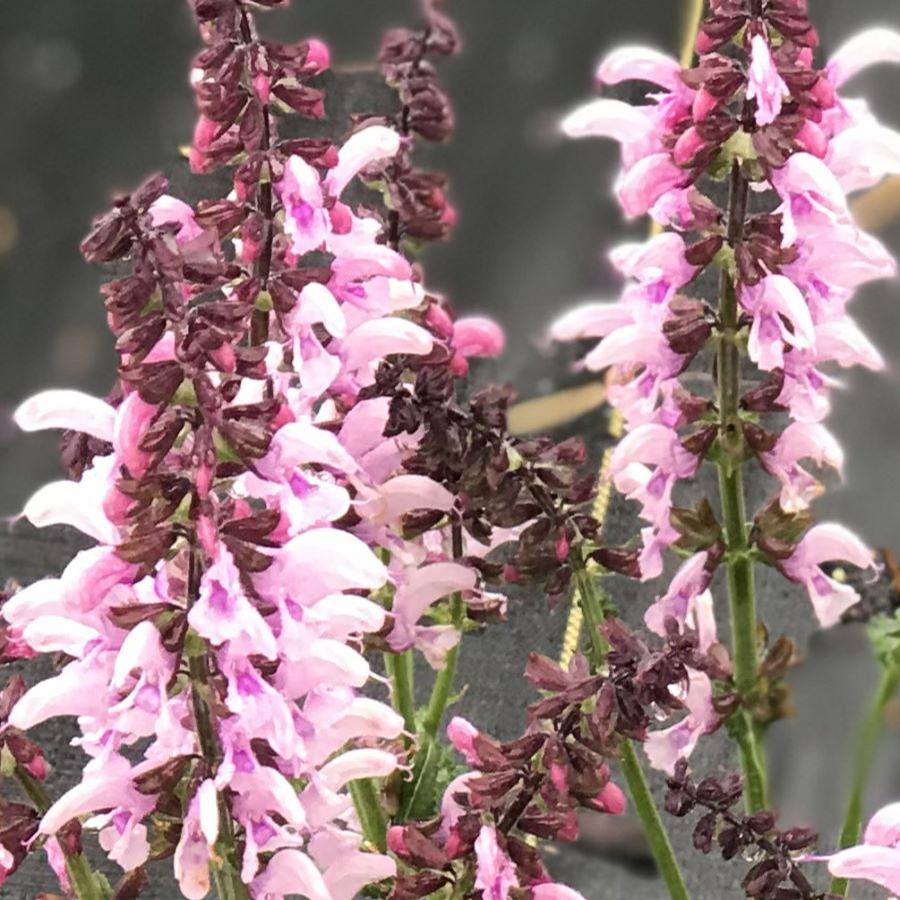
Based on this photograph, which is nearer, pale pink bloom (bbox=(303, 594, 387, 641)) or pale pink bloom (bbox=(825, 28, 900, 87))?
pale pink bloom (bbox=(303, 594, 387, 641))

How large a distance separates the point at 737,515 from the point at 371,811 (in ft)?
0.63

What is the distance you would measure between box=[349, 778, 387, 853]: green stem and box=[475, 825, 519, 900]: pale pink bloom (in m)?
0.13

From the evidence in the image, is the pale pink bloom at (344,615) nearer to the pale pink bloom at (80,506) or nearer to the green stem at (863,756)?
the pale pink bloom at (80,506)

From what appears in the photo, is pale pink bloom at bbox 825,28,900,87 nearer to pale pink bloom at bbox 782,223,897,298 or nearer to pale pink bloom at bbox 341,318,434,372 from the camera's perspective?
pale pink bloom at bbox 782,223,897,298

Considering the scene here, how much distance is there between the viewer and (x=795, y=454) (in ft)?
1.81

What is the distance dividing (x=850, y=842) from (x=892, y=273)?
240 millimetres

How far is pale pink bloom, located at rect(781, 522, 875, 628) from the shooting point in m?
0.57

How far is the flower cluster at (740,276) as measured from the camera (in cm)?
47

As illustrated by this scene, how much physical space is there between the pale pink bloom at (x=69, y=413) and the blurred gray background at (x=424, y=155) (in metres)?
0.45

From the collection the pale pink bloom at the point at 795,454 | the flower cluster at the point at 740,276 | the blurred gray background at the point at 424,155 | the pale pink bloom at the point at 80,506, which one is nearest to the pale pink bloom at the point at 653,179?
the flower cluster at the point at 740,276

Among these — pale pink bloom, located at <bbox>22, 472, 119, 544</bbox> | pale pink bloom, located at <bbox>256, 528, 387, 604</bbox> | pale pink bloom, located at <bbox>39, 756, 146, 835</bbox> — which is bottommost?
pale pink bloom, located at <bbox>39, 756, 146, 835</bbox>

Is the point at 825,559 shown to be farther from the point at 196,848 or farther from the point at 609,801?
the point at 196,848

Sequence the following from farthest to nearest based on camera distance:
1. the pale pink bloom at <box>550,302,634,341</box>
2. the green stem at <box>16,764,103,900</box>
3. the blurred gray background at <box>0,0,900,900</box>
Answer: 1. the blurred gray background at <box>0,0,900,900</box>
2. the pale pink bloom at <box>550,302,634,341</box>
3. the green stem at <box>16,764,103,900</box>

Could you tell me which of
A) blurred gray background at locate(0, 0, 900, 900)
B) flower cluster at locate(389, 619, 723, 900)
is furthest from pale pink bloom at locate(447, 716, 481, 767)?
blurred gray background at locate(0, 0, 900, 900)
